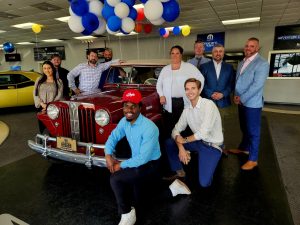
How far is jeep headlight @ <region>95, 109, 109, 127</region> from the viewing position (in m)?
2.67

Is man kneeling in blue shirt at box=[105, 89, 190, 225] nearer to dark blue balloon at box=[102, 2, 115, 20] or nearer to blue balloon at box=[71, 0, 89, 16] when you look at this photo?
dark blue balloon at box=[102, 2, 115, 20]

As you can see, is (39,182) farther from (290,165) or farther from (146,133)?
(290,165)

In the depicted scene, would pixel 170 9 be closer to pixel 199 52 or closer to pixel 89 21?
pixel 199 52

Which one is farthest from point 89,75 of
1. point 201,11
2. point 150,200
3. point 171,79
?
point 201,11

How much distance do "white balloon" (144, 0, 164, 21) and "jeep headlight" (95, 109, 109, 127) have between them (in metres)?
2.35

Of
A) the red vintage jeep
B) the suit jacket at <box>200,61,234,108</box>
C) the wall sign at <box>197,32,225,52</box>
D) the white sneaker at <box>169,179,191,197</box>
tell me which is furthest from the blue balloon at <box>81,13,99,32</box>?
the wall sign at <box>197,32,225,52</box>

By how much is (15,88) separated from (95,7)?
14.9 feet

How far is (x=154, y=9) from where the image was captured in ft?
13.4

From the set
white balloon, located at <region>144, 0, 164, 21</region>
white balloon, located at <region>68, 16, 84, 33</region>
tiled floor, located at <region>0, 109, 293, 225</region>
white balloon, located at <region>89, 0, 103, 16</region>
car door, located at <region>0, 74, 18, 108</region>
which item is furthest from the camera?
car door, located at <region>0, 74, 18, 108</region>

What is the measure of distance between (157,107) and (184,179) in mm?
→ 1069

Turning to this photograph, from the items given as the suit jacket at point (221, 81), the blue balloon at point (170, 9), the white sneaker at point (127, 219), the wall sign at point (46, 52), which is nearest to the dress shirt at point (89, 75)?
the blue balloon at point (170, 9)

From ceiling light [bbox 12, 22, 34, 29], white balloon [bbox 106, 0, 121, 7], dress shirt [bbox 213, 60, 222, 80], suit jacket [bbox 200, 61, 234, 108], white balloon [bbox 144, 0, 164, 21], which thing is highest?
ceiling light [bbox 12, 22, 34, 29]

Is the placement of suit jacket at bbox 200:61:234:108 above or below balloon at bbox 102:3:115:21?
below

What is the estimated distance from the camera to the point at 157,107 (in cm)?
339
